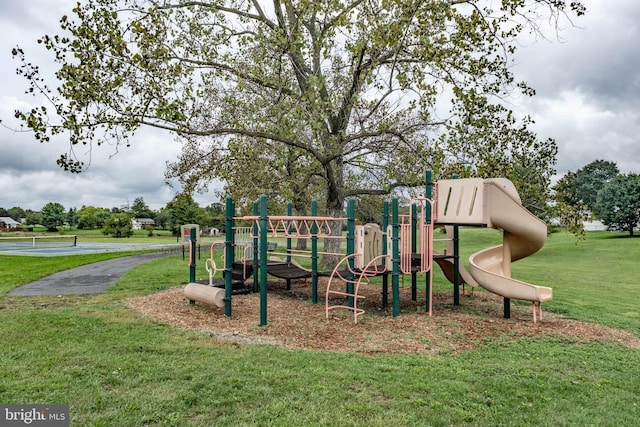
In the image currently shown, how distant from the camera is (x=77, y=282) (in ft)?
39.1

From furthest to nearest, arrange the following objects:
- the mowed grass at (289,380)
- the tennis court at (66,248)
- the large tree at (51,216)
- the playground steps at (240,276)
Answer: the large tree at (51,216) < the tennis court at (66,248) < the playground steps at (240,276) < the mowed grass at (289,380)

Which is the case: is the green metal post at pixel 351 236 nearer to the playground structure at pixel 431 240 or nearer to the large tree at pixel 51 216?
the playground structure at pixel 431 240

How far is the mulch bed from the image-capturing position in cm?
600

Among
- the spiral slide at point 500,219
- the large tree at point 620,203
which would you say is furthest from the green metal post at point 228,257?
the large tree at point 620,203

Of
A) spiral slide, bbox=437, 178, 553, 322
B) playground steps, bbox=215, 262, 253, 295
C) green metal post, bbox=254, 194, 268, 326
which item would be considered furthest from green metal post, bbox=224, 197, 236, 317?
spiral slide, bbox=437, 178, 553, 322

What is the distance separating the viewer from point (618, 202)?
35.2 meters

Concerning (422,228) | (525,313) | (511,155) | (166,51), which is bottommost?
(525,313)

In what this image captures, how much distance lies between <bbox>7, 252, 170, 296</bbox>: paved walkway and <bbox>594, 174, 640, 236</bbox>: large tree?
3662 cm

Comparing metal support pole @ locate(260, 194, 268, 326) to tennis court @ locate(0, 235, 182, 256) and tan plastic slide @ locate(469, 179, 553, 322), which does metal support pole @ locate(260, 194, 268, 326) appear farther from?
tennis court @ locate(0, 235, 182, 256)

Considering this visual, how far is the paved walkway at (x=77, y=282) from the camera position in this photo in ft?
33.7

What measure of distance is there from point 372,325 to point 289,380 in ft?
9.76

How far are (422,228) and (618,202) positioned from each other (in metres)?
35.3

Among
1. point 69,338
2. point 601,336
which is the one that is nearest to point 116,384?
point 69,338

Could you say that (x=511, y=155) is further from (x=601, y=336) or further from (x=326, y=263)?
(x=326, y=263)
